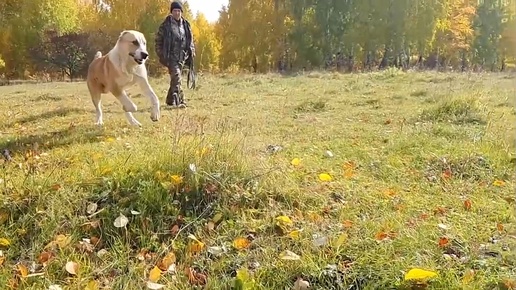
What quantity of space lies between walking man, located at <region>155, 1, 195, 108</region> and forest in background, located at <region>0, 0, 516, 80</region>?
17.0m

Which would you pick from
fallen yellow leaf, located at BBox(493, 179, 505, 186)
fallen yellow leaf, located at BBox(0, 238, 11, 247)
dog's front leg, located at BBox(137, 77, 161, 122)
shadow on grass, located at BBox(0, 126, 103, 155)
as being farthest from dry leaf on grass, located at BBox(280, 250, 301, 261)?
dog's front leg, located at BBox(137, 77, 161, 122)

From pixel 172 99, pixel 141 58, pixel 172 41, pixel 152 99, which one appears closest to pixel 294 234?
pixel 152 99

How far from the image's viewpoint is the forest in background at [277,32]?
25766 millimetres

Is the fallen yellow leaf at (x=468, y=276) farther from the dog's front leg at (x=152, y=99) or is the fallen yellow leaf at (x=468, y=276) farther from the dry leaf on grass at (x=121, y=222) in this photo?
the dog's front leg at (x=152, y=99)

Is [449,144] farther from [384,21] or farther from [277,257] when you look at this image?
[384,21]

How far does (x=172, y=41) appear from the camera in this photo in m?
7.39

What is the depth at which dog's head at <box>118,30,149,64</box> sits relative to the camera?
17.8 feet

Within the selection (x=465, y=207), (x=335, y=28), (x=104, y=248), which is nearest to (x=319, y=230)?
(x=465, y=207)

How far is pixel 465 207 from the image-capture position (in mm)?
2791

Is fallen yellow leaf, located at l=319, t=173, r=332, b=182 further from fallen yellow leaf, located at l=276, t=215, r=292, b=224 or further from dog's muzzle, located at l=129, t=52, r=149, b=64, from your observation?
dog's muzzle, located at l=129, t=52, r=149, b=64

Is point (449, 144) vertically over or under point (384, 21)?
under

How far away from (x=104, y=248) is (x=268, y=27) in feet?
98.9

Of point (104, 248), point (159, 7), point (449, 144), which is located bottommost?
point (104, 248)

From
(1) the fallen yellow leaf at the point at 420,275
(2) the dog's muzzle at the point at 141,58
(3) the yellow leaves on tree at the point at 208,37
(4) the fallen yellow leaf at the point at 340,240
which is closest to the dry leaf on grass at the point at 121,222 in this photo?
(4) the fallen yellow leaf at the point at 340,240
